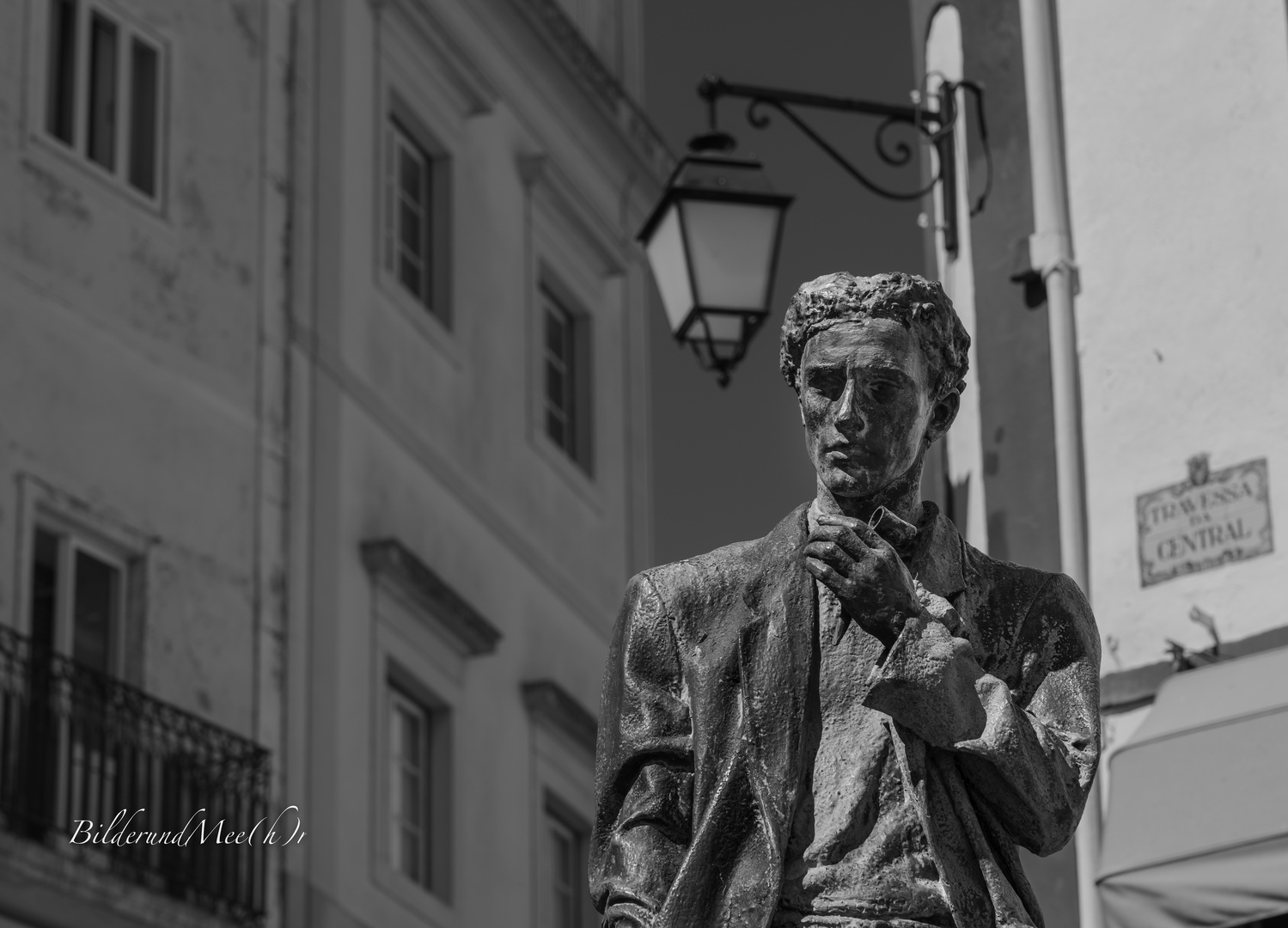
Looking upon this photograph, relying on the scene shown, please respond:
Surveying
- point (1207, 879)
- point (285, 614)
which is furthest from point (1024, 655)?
point (285, 614)

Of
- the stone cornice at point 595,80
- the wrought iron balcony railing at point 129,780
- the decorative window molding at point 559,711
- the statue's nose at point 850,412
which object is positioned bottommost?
the statue's nose at point 850,412

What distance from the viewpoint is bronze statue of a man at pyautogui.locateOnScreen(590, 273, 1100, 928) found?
4.97 meters

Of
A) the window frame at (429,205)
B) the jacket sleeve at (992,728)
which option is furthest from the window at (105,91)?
the jacket sleeve at (992,728)

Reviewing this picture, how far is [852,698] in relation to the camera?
5.14m

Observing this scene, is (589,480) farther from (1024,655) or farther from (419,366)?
(1024,655)

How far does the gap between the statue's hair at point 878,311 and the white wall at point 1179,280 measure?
645cm

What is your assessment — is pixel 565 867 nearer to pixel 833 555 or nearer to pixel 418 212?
pixel 418 212

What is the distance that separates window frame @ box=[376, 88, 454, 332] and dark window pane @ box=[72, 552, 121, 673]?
4.77 metres

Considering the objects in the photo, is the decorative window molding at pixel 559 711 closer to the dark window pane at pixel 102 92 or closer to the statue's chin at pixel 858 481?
the dark window pane at pixel 102 92

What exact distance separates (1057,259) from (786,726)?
309 inches

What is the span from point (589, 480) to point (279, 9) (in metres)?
5.92

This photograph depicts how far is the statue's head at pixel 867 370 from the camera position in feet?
17.0

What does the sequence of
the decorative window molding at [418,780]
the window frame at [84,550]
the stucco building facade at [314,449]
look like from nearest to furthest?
the window frame at [84,550] < the stucco building facade at [314,449] < the decorative window molding at [418,780]

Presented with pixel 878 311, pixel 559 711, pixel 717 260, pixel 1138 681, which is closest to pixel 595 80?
pixel 559 711
